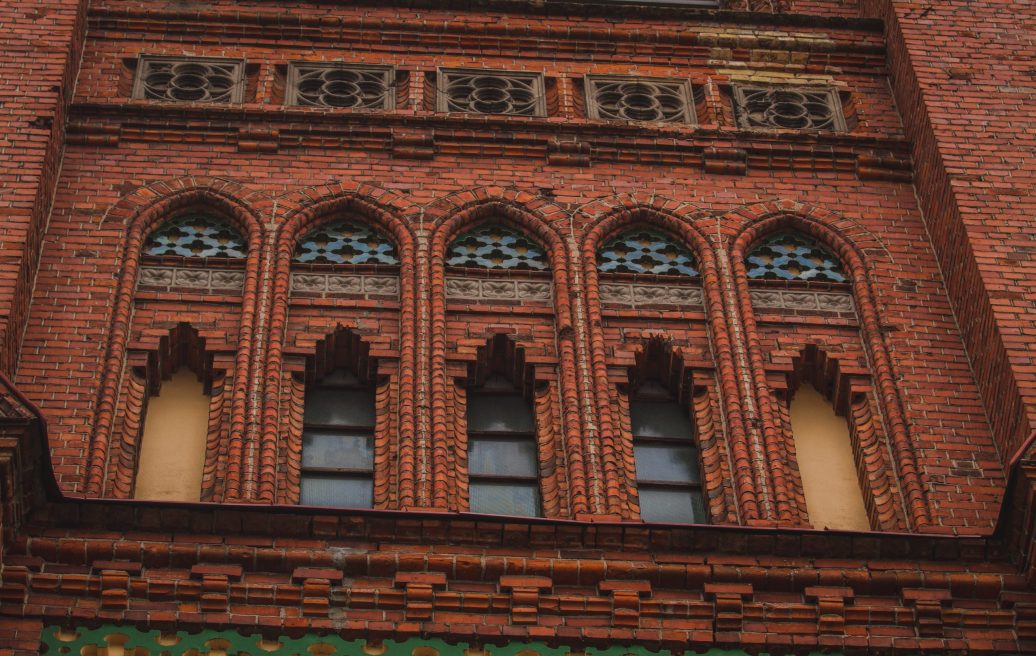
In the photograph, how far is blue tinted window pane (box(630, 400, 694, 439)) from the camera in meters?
12.2

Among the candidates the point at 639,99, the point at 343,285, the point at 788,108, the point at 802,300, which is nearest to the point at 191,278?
the point at 343,285

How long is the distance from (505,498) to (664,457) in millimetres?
1031

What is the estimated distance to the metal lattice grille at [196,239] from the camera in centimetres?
1296

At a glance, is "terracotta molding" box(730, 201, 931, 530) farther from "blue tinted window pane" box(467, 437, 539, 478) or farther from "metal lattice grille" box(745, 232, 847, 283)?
"blue tinted window pane" box(467, 437, 539, 478)

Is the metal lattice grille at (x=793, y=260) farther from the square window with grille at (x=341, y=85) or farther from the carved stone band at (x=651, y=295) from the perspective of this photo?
the square window with grille at (x=341, y=85)

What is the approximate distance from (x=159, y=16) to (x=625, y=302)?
4.38 meters

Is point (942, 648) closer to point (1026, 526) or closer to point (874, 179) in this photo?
point (1026, 526)

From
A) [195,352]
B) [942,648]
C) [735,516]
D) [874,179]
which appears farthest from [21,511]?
[874,179]

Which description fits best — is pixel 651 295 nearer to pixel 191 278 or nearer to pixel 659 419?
pixel 659 419

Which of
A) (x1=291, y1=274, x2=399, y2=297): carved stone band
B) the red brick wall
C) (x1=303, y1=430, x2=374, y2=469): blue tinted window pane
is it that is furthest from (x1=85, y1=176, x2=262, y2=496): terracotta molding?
the red brick wall

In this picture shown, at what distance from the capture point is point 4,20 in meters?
14.1

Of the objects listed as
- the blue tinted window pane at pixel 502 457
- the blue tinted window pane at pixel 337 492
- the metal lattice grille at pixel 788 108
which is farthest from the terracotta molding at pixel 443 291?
the metal lattice grille at pixel 788 108

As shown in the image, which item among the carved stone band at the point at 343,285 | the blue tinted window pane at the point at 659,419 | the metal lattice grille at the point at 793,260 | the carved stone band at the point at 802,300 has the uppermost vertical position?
the metal lattice grille at the point at 793,260

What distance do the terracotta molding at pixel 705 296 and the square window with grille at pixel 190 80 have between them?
2811 mm
